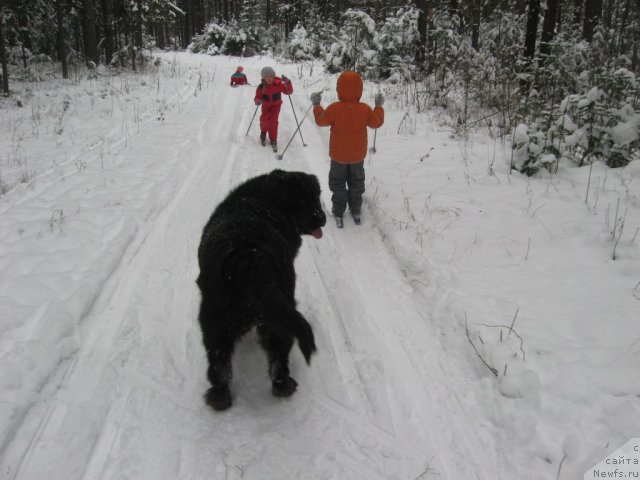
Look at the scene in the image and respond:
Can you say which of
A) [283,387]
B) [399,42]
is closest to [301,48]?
[399,42]

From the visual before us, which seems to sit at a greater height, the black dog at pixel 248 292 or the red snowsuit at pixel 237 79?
the red snowsuit at pixel 237 79

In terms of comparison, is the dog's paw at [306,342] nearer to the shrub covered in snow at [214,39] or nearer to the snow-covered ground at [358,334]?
the snow-covered ground at [358,334]

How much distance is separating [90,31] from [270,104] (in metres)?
12.7

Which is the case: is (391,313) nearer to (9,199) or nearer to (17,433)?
(17,433)

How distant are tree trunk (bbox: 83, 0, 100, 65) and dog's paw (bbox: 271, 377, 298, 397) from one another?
62.7ft

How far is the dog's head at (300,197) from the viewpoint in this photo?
10.9ft

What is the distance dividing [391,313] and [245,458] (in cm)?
183

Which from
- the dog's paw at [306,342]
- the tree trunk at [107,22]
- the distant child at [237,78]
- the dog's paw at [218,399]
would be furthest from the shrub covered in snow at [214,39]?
the dog's paw at [306,342]

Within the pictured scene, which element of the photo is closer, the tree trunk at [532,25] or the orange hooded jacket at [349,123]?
the orange hooded jacket at [349,123]

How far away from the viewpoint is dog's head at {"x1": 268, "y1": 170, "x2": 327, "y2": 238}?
3326 mm

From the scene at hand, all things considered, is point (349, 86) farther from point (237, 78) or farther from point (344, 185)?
point (237, 78)

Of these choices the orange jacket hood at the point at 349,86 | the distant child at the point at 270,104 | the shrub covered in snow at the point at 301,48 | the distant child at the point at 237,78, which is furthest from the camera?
the shrub covered in snow at the point at 301,48

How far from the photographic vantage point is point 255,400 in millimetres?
2734

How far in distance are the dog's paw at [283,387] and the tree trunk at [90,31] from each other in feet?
62.7
